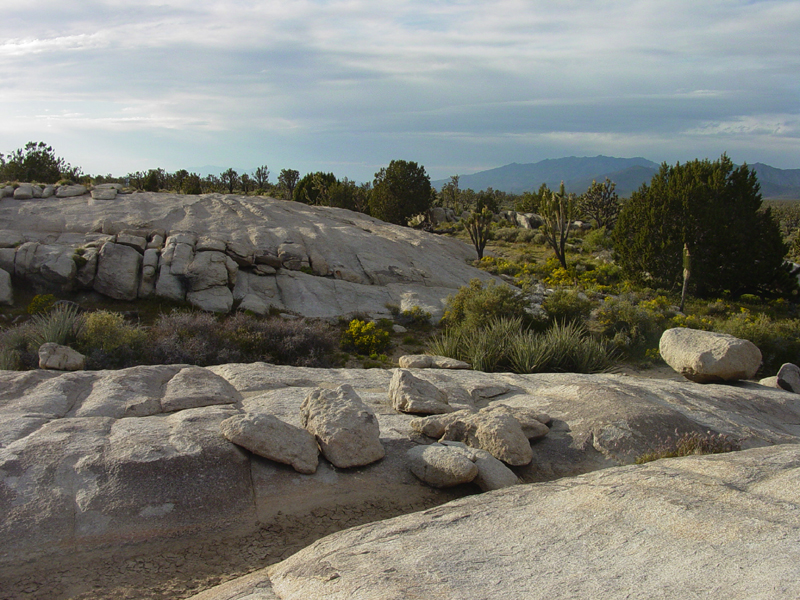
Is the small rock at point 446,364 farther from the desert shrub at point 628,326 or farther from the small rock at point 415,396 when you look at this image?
the desert shrub at point 628,326

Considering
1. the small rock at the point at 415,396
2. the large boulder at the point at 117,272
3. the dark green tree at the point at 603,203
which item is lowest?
the small rock at the point at 415,396

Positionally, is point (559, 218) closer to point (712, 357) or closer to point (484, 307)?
point (484, 307)

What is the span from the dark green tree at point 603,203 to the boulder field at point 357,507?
3775 cm

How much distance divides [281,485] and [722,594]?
3622 millimetres

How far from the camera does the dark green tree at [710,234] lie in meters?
21.0

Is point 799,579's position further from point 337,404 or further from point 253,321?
point 253,321

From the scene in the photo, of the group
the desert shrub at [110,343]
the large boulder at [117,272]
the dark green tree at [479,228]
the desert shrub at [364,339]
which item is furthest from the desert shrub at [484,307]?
the dark green tree at [479,228]

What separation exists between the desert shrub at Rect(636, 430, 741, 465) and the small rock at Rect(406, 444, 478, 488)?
1.98 m

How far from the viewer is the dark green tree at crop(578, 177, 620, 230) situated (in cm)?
4138

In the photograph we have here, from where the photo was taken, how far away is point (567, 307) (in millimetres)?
14703

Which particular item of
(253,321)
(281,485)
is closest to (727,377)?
(281,485)

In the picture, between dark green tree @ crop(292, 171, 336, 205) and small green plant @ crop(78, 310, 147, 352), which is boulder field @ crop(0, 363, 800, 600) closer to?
small green plant @ crop(78, 310, 147, 352)

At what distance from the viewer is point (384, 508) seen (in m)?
4.86

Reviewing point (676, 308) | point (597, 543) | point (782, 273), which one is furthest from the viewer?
point (782, 273)
